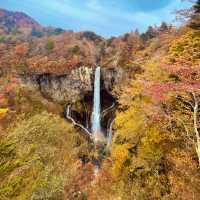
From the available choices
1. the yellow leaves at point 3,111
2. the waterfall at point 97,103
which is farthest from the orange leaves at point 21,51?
the yellow leaves at point 3,111

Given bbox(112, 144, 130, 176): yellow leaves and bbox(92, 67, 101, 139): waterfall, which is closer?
bbox(112, 144, 130, 176): yellow leaves

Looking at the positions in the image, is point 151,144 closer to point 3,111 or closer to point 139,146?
point 139,146

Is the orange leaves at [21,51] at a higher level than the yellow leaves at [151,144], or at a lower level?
higher

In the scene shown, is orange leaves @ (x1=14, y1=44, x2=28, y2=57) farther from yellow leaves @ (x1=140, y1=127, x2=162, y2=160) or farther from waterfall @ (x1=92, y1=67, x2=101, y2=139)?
yellow leaves @ (x1=140, y1=127, x2=162, y2=160)

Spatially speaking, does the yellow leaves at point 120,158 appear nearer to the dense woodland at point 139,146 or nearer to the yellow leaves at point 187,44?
the dense woodland at point 139,146

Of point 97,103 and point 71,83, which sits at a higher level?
point 71,83

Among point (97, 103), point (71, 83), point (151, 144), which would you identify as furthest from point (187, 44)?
point (71, 83)

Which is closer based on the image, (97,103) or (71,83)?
(97,103)

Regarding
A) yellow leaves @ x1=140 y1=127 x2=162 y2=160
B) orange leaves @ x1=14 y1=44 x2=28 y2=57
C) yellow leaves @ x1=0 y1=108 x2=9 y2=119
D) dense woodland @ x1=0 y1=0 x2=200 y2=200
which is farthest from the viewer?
orange leaves @ x1=14 y1=44 x2=28 y2=57

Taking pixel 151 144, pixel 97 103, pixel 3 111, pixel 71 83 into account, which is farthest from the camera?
pixel 71 83

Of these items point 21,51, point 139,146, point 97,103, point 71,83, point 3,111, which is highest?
point 21,51

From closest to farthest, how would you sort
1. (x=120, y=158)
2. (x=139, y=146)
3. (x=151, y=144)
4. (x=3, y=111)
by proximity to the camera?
(x=151, y=144) → (x=139, y=146) → (x=120, y=158) → (x=3, y=111)

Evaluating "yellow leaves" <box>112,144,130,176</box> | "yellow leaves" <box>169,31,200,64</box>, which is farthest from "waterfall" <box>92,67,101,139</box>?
"yellow leaves" <box>169,31,200,64</box>
